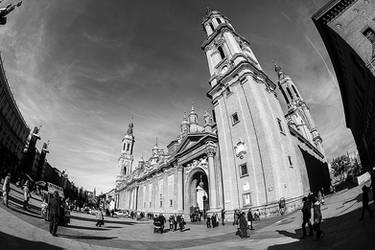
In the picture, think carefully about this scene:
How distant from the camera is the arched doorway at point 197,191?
1210 inches

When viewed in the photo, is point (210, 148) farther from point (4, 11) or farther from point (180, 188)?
point (4, 11)

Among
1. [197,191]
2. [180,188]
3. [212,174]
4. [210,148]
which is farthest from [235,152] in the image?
[180,188]

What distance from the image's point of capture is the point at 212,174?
87.2 ft

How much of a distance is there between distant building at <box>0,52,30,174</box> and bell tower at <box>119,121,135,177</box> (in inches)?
1202

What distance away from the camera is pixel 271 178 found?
19859mm

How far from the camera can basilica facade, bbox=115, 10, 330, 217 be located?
20703mm

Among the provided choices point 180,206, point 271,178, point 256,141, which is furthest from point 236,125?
point 180,206

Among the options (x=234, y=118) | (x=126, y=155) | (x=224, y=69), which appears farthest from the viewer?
(x=126, y=155)

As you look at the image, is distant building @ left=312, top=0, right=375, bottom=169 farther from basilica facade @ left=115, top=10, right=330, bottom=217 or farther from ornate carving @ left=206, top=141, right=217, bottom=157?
ornate carving @ left=206, top=141, right=217, bottom=157

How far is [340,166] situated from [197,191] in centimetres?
6451

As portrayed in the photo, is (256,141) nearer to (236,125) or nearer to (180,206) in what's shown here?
(236,125)

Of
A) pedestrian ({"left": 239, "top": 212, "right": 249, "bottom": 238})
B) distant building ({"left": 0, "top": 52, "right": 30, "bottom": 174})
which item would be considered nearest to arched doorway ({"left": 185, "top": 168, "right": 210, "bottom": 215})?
pedestrian ({"left": 239, "top": 212, "right": 249, "bottom": 238})

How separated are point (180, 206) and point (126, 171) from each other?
48.4 metres

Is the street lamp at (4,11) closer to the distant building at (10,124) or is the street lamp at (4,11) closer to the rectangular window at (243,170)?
the rectangular window at (243,170)
